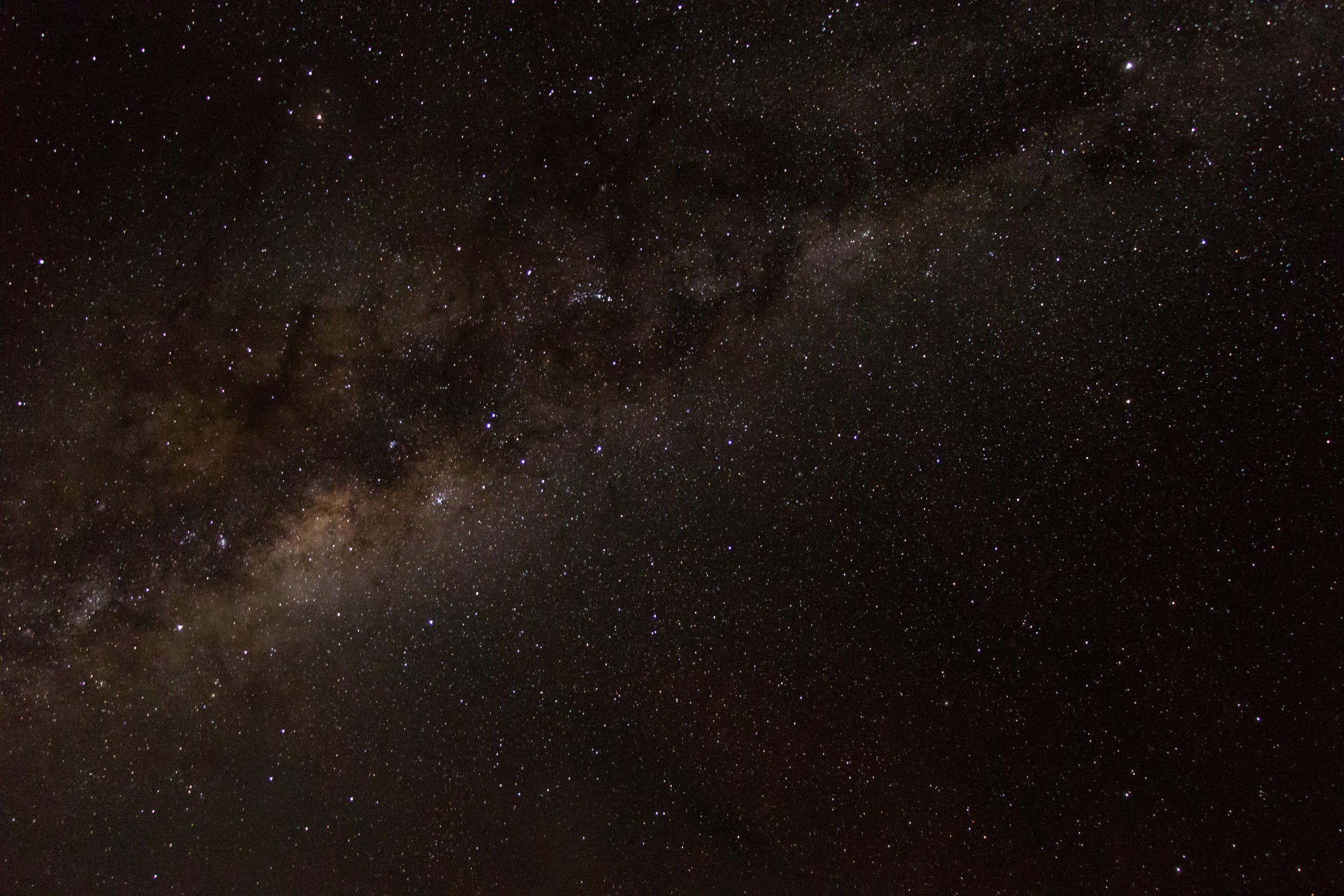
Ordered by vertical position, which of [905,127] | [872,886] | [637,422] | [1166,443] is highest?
[905,127]

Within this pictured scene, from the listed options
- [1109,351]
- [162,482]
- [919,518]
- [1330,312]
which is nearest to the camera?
[1330,312]

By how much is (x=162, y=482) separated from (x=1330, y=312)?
4.16 metres

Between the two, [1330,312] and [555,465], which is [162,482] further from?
[1330,312]

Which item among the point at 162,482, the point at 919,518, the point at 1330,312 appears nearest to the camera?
the point at 1330,312

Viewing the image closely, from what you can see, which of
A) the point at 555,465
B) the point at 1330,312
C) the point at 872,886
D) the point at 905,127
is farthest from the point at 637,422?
the point at 1330,312

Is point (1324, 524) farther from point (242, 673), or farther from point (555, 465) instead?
point (242, 673)

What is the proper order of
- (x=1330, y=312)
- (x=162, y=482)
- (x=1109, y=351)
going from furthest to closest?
(x=162, y=482) < (x=1109, y=351) < (x=1330, y=312)

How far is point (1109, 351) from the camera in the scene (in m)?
2.30

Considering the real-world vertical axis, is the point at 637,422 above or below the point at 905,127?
below

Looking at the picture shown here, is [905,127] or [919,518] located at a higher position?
[905,127]

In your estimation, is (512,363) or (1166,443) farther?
(512,363)

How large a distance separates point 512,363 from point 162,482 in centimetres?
149

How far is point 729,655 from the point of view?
2.63 metres

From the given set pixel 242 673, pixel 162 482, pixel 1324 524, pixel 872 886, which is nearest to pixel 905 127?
pixel 1324 524
